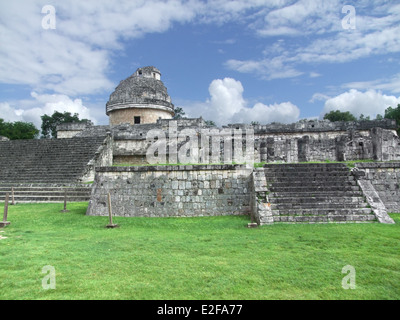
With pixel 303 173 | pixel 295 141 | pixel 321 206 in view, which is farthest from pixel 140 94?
pixel 321 206

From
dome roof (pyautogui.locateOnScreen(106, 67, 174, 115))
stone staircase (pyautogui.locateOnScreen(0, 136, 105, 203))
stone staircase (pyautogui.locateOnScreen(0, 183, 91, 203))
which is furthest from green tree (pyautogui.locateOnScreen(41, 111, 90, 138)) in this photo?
stone staircase (pyautogui.locateOnScreen(0, 183, 91, 203))

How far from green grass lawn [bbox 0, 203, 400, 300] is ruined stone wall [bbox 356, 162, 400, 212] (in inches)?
99.9

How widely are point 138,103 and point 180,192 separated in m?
17.5

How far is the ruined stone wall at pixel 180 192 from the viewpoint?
9.64 metres

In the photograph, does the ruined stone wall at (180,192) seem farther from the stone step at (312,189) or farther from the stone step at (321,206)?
A: the stone step at (321,206)

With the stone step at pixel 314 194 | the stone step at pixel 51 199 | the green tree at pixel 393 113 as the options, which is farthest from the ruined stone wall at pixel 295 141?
the green tree at pixel 393 113

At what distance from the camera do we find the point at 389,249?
218 inches

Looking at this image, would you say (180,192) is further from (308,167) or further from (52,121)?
(52,121)

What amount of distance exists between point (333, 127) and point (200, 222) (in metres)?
14.5

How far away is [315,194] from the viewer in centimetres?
879

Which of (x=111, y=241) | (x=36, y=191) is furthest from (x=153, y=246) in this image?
→ (x=36, y=191)

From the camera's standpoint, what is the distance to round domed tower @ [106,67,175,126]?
2584 centimetres

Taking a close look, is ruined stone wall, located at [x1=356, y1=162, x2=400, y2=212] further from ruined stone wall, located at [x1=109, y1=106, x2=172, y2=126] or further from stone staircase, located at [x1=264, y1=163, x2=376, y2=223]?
ruined stone wall, located at [x1=109, y1=106, x2=172, y2=126]

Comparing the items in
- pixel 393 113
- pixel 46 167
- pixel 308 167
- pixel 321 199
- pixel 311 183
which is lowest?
pixel 321 199
